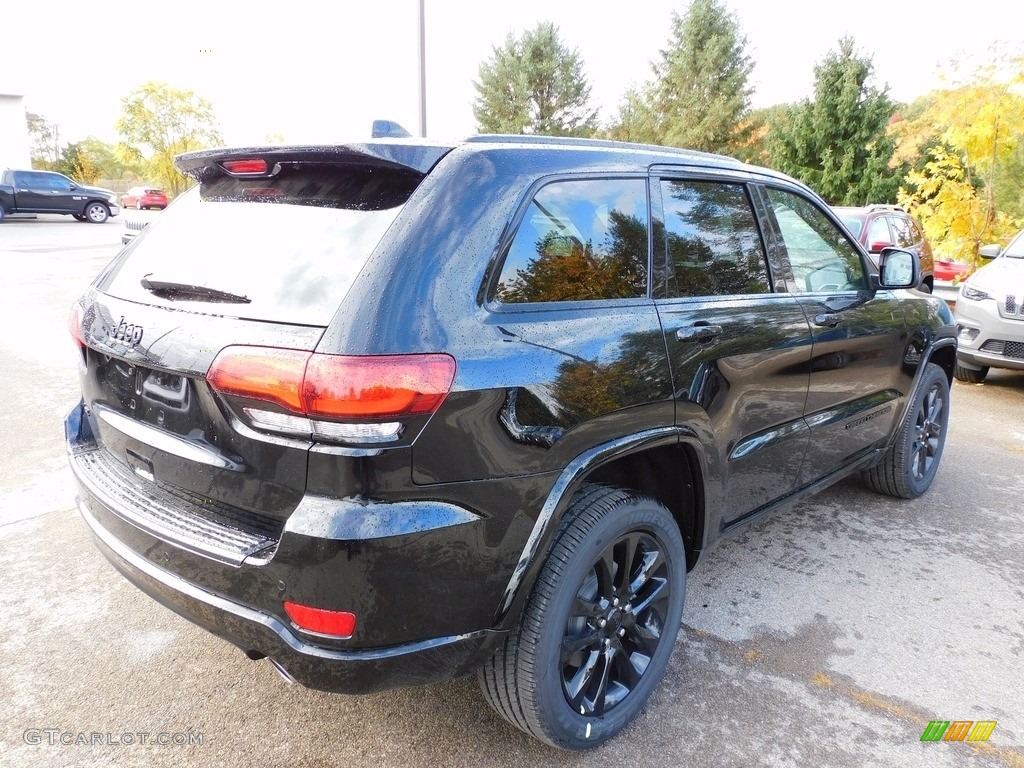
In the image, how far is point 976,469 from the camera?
493cm

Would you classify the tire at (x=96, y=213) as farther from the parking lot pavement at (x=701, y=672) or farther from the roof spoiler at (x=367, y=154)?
the roof spoiler at (x=367, y=154)

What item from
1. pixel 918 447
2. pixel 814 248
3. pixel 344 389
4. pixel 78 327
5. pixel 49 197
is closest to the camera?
pixel 344 389

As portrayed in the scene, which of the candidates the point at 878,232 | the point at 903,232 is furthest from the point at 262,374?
the point at 903,232

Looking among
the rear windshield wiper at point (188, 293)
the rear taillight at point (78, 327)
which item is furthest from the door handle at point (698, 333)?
the rear taillight at point (78, 327)

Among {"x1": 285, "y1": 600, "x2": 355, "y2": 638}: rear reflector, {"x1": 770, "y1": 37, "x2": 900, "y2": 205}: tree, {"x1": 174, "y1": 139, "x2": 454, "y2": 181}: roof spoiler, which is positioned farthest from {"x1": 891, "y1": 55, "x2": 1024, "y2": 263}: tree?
{"x1": 770, "y1": 37, "x2": 900, "y2": 205}: tree

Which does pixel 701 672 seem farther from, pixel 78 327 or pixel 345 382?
pixel 78 327

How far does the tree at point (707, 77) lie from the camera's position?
36219mm

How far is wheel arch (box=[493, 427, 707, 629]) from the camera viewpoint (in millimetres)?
1943

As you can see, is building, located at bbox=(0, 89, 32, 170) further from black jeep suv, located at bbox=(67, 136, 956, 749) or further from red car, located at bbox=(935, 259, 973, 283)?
black jeep suv, located at bbox=(67, 136, 956, 749)

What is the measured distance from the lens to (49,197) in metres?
27.0

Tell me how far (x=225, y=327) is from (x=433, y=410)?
0.60 m

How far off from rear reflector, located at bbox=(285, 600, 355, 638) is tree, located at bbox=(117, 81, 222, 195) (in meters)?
43.5

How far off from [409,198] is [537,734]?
1.55 meters

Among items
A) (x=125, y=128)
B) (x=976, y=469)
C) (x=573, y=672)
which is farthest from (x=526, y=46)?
(x=573, y=672)
